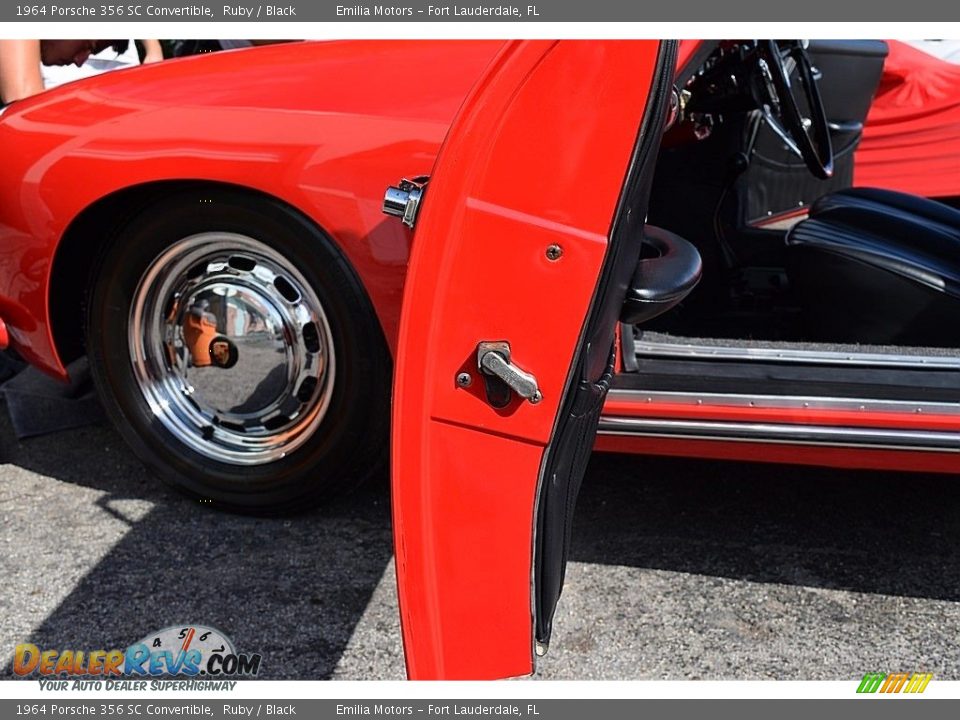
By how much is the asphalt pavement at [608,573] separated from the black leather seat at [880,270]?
0.42 m

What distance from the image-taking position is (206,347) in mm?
2264

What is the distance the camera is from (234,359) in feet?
7.39

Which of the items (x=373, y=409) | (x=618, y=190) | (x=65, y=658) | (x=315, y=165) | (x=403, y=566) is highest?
(x=618, y=190)

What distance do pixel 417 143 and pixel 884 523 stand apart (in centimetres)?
144

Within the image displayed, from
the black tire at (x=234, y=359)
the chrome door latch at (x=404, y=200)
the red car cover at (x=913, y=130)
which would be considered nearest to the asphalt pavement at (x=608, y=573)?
the black tire at (x=234, y=359)

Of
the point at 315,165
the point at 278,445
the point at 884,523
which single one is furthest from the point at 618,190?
the point at 884,523

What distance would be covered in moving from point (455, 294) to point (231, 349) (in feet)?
3.66

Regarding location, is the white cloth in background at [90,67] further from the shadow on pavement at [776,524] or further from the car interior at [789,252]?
the shadow on pavement at [776,524]

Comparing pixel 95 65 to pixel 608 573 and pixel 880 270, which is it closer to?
pixel 608 573

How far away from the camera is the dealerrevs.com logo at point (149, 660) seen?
5.95 feet

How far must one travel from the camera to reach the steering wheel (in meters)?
2.28

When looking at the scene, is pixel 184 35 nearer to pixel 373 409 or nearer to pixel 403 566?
pixel 373 409

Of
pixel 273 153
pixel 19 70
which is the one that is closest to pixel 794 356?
pixel 273 153

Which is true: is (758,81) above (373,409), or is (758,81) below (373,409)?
above
